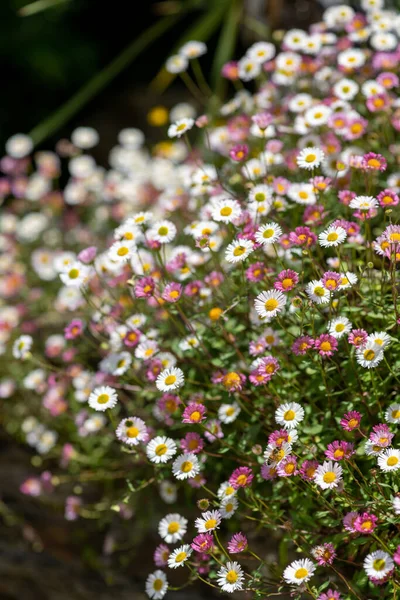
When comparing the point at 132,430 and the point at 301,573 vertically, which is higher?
the point at 132,430

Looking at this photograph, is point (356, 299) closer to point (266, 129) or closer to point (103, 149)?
point (266, 129)

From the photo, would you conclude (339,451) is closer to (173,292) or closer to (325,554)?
(325,554)

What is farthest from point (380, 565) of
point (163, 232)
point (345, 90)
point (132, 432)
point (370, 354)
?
point (345, 90)

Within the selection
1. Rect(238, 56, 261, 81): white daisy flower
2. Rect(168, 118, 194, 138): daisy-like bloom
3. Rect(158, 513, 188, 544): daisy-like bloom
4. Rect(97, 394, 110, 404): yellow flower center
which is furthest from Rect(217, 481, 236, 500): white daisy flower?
Rect(238, 56, 261, 81): white daisy flower

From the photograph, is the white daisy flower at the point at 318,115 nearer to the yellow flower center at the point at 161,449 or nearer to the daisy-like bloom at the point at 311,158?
the daisy-like bloom at the point at 311,158

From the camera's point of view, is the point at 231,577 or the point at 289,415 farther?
the point at 289,415

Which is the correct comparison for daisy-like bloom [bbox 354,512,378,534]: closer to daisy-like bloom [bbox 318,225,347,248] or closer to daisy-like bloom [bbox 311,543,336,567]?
daisy-like bloom [bbox 311,543,336,567]

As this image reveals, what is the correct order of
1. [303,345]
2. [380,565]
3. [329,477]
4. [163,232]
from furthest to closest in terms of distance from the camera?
1. [163,232]
2. [303,345]
3. [329,477]
4. [380,565]
